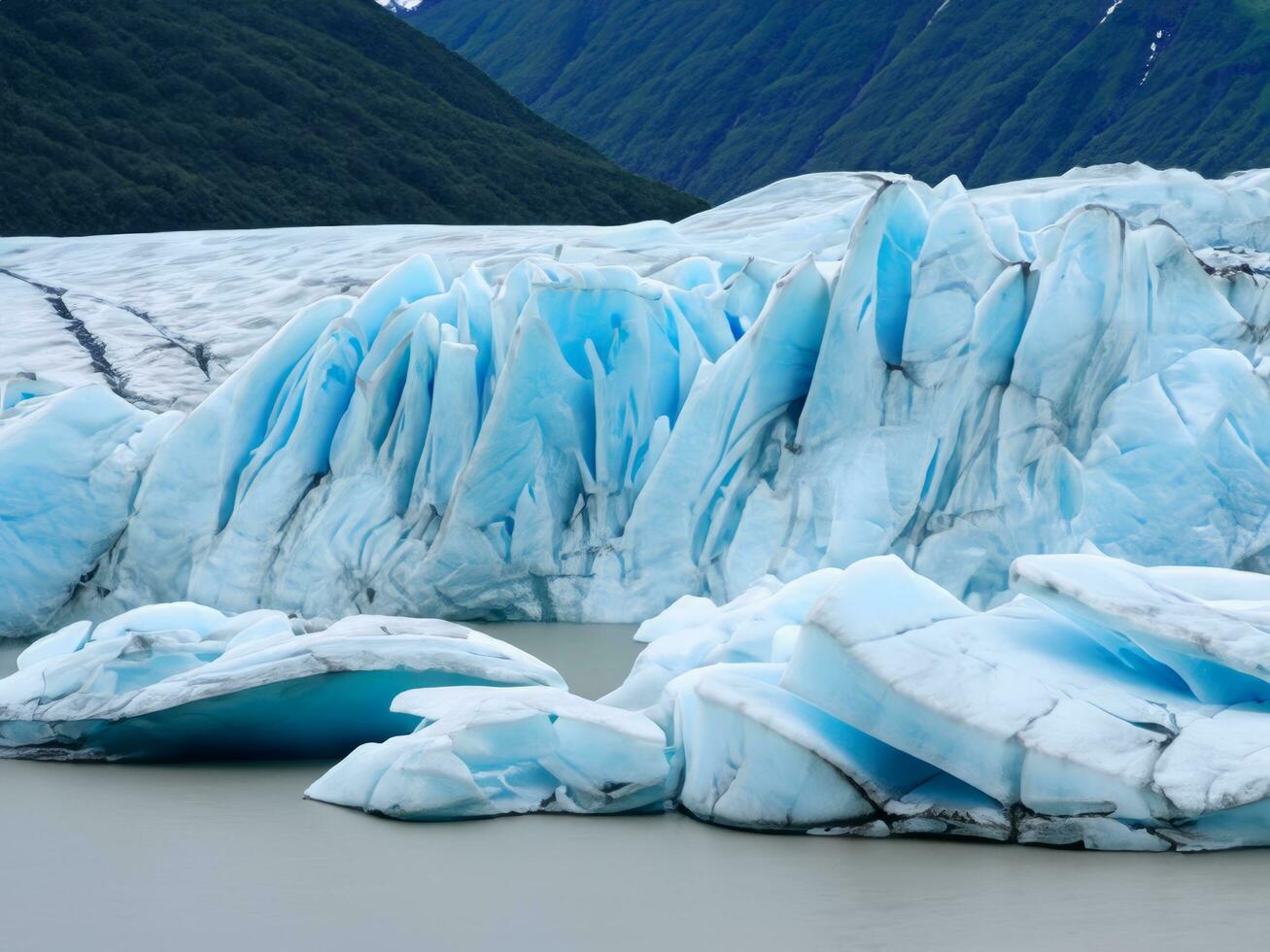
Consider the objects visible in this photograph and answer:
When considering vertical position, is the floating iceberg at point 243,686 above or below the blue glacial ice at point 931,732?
below

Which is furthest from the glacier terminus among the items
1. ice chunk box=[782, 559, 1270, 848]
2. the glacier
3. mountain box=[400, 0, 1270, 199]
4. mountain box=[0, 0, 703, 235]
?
mountain box=[400, 0, 1270, 199]

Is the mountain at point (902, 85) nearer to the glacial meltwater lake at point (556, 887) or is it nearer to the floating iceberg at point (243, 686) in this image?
the floating iceberg at point (243, 686)

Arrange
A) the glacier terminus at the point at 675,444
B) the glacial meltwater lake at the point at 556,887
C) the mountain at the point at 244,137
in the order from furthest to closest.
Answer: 1. the mountain at the point at 244,137
2. the glacier terminus at the point at 675,444
3. the glacial meltwater lake at the point at 556,887

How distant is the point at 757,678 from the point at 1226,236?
1014 cm

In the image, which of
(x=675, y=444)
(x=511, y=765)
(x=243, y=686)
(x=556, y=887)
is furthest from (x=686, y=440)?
(x=556, y=887)

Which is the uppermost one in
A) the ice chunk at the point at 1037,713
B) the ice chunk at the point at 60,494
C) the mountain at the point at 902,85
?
the mountain at the point at 902,85

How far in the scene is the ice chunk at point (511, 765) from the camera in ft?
14.9

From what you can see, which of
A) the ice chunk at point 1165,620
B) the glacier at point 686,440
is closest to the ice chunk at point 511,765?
the ice chunk at point 1165,620

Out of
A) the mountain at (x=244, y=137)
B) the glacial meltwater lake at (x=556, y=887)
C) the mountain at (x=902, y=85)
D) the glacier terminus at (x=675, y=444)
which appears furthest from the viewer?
the mountain at (x=902, y=85)

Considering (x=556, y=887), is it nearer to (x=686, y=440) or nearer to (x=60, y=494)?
(x=686, y=440)

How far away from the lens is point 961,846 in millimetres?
4164

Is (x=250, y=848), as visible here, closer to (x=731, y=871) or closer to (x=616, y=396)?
(x=731, y=871)

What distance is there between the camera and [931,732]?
167 inches

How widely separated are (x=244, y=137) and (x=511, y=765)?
3683 cm
